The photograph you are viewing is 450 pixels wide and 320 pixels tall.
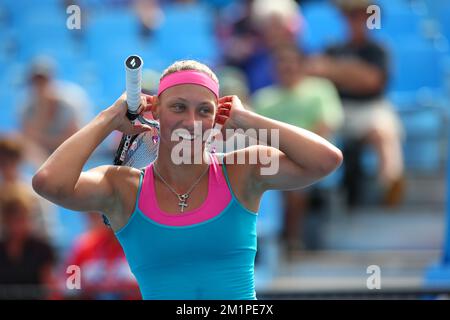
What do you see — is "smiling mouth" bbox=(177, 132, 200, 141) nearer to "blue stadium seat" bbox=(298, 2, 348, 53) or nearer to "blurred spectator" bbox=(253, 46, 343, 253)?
"blurred spectator" bbox=(253, 46, 343, 253)

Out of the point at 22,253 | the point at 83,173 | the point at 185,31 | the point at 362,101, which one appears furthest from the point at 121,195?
the point at 185,31

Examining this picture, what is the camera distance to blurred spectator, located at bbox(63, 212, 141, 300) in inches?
243

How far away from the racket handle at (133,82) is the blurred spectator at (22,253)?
3.50 metres

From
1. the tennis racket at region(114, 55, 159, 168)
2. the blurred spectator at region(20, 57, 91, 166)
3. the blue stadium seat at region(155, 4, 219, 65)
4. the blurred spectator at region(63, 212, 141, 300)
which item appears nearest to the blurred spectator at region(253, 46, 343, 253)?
the blurred spectator at region(63, 212, 141, 300)

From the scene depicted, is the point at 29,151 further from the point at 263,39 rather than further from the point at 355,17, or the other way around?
the point at 355,17

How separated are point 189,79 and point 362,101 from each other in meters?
4.38

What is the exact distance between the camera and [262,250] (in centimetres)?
684

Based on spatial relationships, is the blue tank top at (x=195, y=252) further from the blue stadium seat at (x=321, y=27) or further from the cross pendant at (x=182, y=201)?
the blue stadium seat at (x=321, y=27)

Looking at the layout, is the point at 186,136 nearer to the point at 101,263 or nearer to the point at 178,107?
the point at 178,107

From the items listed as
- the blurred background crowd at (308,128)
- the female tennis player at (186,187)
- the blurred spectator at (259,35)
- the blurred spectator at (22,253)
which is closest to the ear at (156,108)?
the female tennis player at (186,187)

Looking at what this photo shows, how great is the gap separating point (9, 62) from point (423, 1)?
158 inches
